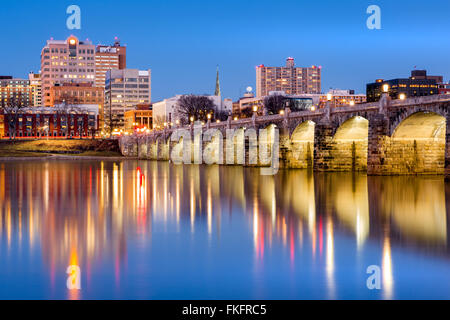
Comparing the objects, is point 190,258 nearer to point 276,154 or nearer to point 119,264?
point 119,264

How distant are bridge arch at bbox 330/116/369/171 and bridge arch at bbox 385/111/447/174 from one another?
695 centimetres

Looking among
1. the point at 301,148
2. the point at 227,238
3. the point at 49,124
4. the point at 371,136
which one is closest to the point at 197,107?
the point at 49,124

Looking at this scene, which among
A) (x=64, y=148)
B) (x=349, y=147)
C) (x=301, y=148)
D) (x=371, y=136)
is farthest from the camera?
(x=64, y=148)

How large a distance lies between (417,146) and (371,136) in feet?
12.5

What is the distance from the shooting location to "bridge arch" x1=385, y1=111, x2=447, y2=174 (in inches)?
1870

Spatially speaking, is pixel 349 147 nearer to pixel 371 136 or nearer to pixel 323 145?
pixel 323 145

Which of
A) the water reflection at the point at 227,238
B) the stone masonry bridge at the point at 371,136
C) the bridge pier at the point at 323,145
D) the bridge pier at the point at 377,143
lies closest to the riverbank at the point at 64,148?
the stone masonry bridge at the point at 371,136

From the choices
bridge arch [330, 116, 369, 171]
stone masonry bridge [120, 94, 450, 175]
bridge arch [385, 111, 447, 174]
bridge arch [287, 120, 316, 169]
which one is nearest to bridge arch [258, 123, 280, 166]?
stone masonry bridge [120, 94, 450, 175]

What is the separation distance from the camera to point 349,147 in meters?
57.2

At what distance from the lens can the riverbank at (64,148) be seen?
13388 cm

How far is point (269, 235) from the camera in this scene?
1864 cm

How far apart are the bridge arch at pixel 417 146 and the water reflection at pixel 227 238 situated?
1512 cm

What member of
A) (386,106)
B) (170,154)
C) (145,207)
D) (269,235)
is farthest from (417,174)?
(170,154)
